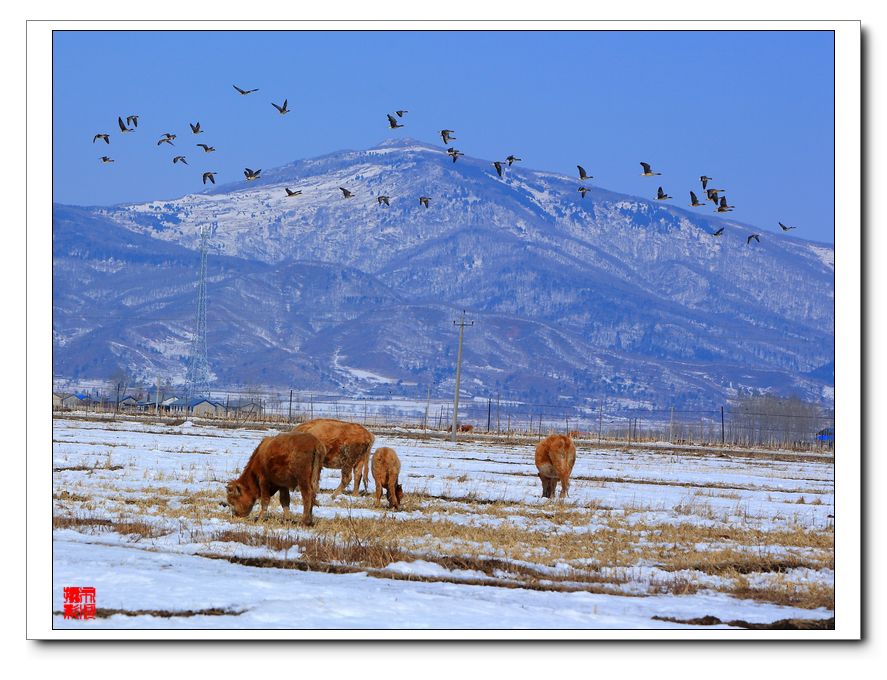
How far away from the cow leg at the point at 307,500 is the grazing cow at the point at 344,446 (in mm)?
5918

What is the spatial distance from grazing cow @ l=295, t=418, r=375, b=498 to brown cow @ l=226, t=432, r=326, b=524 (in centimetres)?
539

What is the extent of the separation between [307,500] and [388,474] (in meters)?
3.50

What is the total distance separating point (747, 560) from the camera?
61.4ft

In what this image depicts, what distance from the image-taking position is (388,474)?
78.8 feet

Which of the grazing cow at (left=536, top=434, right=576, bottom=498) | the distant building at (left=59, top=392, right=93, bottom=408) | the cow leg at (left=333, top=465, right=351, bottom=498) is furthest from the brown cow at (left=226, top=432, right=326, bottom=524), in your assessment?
the distant building at (left=59, top=392, right=93, bottom=408)

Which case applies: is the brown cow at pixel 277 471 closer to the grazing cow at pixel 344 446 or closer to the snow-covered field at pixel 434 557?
the snow-covered field at pixel 434 557

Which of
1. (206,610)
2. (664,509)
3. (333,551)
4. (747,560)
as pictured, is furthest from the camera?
(664,509)

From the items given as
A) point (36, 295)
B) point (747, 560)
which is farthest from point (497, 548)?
point (36, 295)

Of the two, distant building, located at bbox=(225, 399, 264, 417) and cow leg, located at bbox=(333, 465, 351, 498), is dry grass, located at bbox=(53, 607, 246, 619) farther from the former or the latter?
distant building, located at bbox=(225, 399, 264, 417)

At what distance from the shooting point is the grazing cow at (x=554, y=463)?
93.5 ft

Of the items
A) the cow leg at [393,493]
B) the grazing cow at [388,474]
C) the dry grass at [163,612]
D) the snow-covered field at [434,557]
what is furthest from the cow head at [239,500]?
the dry grass at [163,612]

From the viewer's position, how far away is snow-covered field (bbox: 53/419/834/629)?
1367 centimetres
